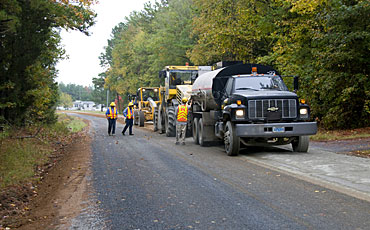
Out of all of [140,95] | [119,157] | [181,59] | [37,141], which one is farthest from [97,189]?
[181,59]

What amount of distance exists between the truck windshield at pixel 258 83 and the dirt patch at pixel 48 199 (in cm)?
564

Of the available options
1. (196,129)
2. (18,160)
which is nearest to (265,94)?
(196,129)

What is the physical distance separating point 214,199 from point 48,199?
10.0 ft

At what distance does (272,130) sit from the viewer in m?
12.1

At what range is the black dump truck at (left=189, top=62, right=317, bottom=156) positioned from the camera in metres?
12.1

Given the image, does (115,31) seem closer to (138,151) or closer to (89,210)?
(138,151)

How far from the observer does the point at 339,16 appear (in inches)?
720

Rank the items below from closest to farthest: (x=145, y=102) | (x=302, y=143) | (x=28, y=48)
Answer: (x=302, y=143) < (x=28, y=48) < (x=145, y=102)

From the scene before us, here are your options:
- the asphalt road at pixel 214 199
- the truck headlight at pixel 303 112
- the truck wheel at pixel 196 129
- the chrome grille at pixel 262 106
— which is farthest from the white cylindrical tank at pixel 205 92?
the asphalt road at pixel 214 199

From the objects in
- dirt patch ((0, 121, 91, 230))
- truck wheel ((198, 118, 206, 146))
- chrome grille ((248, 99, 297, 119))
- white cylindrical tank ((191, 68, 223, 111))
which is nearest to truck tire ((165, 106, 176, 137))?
white cylindrical tank ((191, 68, 223, 111))

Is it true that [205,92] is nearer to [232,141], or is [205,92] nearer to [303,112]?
[232,141]

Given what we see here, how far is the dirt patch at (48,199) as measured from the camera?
6152mm

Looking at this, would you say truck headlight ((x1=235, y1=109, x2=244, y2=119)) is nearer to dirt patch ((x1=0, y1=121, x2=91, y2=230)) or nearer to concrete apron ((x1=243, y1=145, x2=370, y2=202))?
concrete apron ((x1=243, y1=145, x2=370, y2=202))

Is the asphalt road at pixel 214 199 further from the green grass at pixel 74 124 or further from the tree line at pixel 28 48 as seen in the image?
the green grass at pixel 74 124
